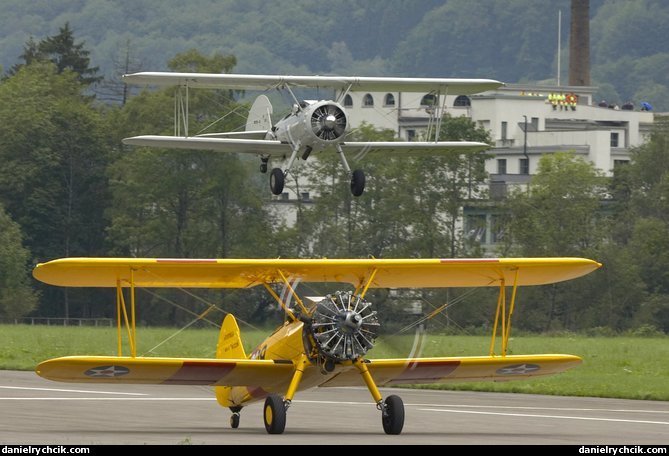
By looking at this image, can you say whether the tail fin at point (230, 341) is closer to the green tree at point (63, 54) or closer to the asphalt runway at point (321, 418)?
the asphalt runway at point (321, 418)

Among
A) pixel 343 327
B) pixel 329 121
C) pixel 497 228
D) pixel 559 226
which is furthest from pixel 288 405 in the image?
pixel 497 228

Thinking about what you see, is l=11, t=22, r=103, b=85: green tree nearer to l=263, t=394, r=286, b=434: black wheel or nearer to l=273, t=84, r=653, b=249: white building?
l=273, t=84, r=653, b=249: white building

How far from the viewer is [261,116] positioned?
1387 inches

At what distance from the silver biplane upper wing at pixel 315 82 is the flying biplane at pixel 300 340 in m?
13.6

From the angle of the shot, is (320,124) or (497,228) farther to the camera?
(497,228)

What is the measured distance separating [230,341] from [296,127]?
11867 mm

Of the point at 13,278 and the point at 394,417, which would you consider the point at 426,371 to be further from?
the point at 13,278

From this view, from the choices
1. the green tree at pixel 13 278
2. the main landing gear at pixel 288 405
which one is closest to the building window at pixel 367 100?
the green tree at pixel 13 278

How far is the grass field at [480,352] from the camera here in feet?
87.3

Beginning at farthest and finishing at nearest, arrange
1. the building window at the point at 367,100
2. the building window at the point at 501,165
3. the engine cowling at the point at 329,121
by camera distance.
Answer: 1. the building window at the point at 367,100
2. the building window at the point at 501,165
3. the engine cowling at the point at 329,121

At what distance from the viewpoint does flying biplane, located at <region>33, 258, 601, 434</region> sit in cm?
1828

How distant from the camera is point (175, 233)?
246 ft

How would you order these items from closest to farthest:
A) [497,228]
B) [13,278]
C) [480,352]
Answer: [480,352] → [13,278] → [497,228]

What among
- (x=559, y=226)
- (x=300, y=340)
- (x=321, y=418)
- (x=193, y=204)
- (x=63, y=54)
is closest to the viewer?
(x=300, y=340)
